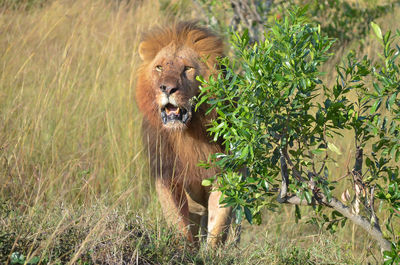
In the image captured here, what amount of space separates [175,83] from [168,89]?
0.21ft

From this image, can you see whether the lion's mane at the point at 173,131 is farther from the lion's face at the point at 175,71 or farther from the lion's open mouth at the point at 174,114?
the lion's open mouth at the point at 174,114

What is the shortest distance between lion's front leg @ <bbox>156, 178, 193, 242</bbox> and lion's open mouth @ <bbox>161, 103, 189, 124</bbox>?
0.51m

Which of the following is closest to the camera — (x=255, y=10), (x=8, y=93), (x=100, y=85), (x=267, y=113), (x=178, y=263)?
(x=267, y=113)

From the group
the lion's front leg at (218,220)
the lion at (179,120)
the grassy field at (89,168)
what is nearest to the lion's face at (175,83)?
the lion at (179,120)

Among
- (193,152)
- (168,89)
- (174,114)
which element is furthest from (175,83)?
(193,152)

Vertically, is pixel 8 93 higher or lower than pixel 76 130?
higher

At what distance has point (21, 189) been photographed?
4090 millimetres

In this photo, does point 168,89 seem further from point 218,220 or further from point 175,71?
point 218,220

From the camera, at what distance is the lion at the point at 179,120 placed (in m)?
3.61

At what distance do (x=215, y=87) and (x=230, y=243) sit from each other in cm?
108

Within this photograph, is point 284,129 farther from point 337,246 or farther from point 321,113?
point 337,246

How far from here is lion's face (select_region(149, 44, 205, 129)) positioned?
3.49 m

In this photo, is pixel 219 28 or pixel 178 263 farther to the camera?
pixel 219 28

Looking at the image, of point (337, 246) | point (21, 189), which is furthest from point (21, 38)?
point (337, 246)
